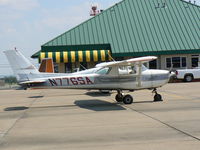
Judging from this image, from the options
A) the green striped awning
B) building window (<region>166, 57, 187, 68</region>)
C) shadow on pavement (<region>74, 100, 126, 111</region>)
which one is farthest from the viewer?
building window (<region>166, 57, 187, 68</region>)

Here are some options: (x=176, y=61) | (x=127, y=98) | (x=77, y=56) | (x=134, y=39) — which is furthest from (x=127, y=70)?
(x=176, y=61)

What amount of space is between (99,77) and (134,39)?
20902 millimetres

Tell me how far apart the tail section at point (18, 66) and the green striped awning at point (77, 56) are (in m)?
18.3

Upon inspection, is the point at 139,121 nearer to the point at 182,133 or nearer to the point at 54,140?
the point at 182,133

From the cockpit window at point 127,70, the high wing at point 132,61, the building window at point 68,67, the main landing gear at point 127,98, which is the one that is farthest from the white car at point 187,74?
the high wing at point 132,61

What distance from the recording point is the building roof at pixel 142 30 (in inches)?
1353

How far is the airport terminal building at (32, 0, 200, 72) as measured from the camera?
1326 inches

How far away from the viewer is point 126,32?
3584 cm

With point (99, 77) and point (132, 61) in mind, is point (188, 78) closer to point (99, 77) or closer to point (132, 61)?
point (99, 77)

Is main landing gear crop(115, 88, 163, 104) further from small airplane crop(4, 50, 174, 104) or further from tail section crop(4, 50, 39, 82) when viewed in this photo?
tail section crop(4, 50, 39, 82)

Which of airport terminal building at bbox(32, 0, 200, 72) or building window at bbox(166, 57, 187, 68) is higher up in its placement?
airport terminal building at bbox(32, 0, 200, 72)

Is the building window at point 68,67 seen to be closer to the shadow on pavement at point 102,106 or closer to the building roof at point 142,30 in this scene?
the building roof at point 142,30

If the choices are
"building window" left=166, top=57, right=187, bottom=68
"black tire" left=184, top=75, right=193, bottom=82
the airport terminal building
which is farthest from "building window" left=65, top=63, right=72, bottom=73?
"black tire" left=184, top=75, right=193, bottom=82

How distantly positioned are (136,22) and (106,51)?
240 inches
